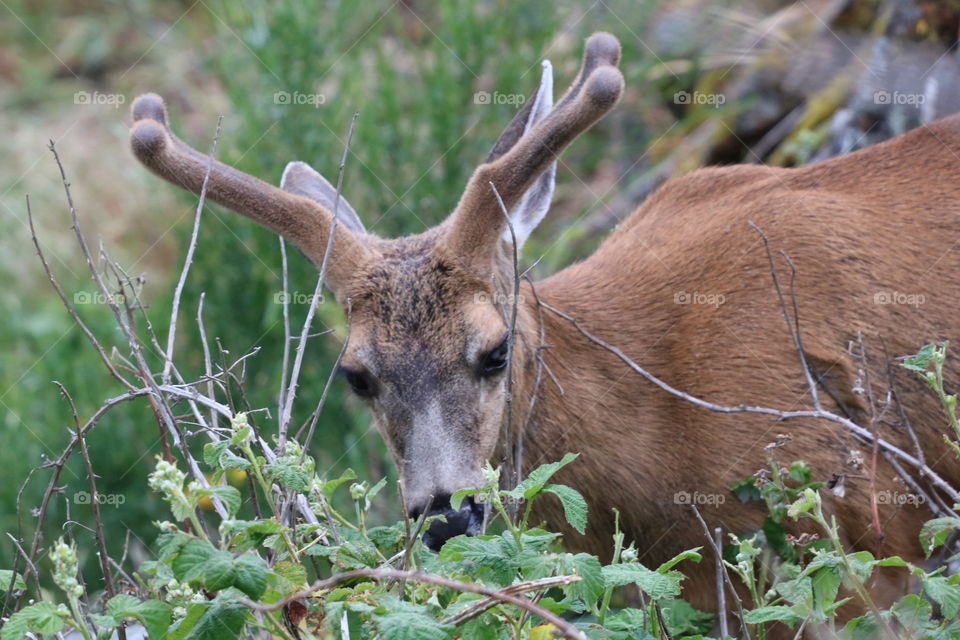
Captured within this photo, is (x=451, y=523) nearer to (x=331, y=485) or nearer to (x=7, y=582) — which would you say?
(x=331, y=485)

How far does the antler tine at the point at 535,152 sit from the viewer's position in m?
3.86

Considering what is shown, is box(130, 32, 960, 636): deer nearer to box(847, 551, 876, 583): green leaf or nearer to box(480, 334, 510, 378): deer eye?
box(480, 334, 510, 378): deer eye

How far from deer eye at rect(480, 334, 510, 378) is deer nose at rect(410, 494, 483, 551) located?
504mm

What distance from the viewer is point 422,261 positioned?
4.23m

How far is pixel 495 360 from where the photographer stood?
4.09 m

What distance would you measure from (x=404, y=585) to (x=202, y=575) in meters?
0.43

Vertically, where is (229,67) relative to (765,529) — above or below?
above

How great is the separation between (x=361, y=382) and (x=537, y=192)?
104 cm

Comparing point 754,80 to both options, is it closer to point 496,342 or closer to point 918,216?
point 918,216

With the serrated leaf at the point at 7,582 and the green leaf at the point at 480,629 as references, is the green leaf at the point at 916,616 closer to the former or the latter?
the green leaf at the point at 480,629

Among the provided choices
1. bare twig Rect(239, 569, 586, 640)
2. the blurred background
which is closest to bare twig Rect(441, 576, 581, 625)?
bare twig Rect(239, 569, 586, 640)

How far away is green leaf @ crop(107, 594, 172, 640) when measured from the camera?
2395 mm

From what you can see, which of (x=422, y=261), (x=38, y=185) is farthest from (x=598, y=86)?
(x=38, y=185)

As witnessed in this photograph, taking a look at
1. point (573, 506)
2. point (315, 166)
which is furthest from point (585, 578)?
point (315, 166)
